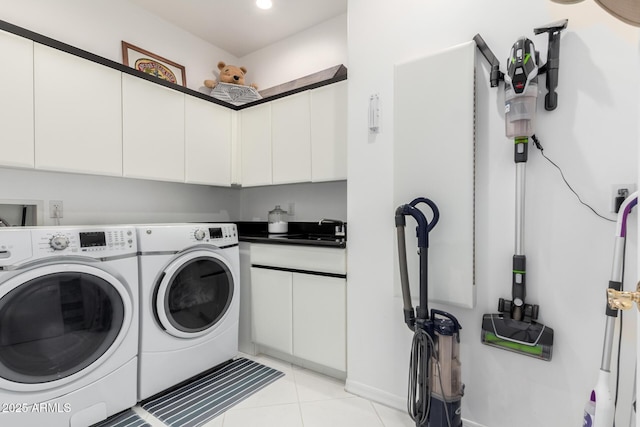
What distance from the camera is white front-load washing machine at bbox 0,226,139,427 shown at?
49.1 inches

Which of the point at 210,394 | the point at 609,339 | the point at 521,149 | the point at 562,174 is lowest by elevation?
the point at 210,394

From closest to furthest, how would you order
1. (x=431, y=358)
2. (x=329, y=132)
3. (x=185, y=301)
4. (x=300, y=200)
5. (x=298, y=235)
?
(x=431, y=358) → (x=185, y=301) → (x=329, y=132) → (x=298, y=235) → (x=300, y=200)

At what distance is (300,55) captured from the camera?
2.75 metres

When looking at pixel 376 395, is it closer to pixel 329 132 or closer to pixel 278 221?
pixel 278 221

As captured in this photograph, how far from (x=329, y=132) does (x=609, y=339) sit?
1756 millimetres

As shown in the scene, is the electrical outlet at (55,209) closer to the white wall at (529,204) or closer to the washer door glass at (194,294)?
the washer door glass at (194,294)

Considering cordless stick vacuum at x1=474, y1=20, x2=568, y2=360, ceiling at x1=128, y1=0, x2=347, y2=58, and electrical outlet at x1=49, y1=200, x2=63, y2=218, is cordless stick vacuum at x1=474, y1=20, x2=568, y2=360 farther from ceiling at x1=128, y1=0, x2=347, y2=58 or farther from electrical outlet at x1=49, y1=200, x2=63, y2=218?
electrical outlet at x1=49, y1=200, x2=63, y2=218

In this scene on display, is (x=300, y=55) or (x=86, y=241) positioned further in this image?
(x=300, y=55)

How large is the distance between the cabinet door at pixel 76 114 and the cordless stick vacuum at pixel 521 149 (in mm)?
2162

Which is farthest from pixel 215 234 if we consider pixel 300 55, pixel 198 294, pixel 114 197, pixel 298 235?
pixel 300 55

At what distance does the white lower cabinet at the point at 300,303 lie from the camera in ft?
6.10

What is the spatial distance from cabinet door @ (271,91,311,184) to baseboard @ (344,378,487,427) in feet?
4.57

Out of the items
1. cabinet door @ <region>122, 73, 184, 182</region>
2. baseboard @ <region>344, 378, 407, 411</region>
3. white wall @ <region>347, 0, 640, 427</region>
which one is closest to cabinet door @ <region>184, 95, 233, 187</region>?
cabinet door @ <region>122, 73, 184, 182</region>

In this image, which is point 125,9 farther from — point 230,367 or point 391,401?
point 391,401
